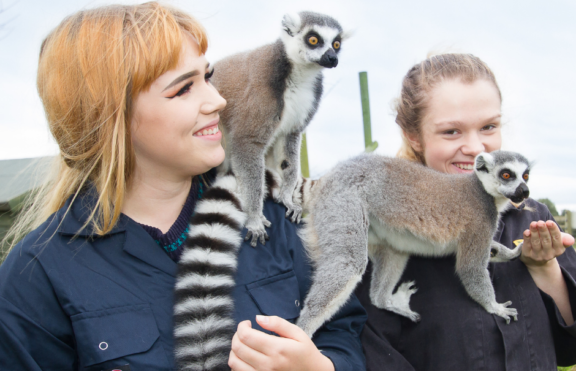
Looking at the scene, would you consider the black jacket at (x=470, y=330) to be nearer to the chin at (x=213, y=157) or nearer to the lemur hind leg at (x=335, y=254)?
the lemur hind leg at (x=335, y=254)

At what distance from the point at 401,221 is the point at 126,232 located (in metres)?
1.40

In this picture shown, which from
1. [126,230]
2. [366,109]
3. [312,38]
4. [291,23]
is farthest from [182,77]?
[366,109]

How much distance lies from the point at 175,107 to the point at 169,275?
0.68 meters

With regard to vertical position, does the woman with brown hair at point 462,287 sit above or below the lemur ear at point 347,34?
below

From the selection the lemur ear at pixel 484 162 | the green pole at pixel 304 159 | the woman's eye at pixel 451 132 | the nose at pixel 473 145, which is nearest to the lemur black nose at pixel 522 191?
the lemur ear at pixel 484 162

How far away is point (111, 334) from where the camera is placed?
151 centimetres

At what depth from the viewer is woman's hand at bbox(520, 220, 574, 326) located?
75.5 inches

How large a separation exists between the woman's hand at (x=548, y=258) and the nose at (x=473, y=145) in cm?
56

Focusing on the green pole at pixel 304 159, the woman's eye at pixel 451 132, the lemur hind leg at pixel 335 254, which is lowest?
the green pole at pixel 304 159

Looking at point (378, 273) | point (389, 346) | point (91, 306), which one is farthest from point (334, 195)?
point (91, 306)

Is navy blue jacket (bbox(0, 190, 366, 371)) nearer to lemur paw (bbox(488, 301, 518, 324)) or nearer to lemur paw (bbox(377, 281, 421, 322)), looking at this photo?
lemur paw (bbox(377, 281, 421, 322))

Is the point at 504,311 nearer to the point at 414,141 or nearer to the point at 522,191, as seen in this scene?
the point at 522,191

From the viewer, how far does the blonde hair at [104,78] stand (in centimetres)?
163

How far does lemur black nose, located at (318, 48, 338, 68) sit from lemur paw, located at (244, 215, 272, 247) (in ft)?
3.50
